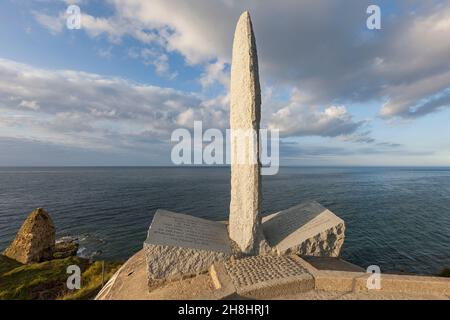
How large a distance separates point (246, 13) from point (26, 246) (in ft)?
78.1

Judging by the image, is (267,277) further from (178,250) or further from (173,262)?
(173,262)

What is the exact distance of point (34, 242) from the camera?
20.6 metres

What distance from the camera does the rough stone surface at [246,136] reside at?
10562 mm

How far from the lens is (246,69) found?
10.6m

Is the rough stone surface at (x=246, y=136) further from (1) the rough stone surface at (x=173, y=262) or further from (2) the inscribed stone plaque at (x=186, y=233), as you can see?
(1) the rough stone surface at (x=173, y=262)

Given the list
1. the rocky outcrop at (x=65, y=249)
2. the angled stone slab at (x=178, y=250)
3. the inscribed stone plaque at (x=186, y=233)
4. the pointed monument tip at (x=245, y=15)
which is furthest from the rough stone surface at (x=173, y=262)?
the rocky outcrop at (x=65, y=249)

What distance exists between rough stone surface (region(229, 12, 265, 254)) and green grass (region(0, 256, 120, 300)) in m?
8.73

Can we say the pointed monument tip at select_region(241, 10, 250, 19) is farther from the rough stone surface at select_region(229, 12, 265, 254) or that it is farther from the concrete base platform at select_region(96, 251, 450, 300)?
the concrete base platform at select_region(96, 251, 450, 300)

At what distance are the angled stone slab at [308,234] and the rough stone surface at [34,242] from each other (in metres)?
19.7

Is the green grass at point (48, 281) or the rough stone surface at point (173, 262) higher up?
the rough stone surface at point (173, 262)

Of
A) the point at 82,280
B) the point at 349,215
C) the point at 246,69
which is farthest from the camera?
the point at 349,215

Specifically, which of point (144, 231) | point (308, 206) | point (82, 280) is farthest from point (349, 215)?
point (82, 280)
